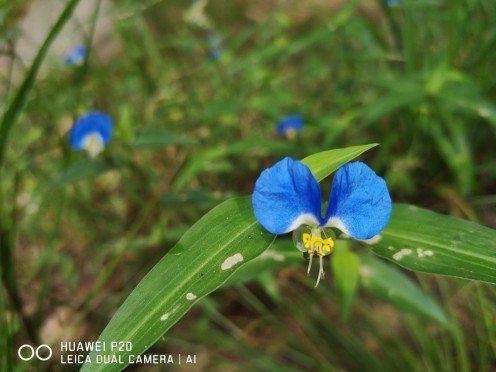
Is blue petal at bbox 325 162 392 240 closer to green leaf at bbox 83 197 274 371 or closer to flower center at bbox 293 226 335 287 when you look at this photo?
flower center at bbox 293 226 335 287

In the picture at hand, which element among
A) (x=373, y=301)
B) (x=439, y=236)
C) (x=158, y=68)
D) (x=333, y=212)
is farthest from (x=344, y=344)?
(x=158, y=68)

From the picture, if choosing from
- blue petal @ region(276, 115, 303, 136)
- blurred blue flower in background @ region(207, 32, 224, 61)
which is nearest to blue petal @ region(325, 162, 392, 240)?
blue petal @ region(276, 115, 303, 136)

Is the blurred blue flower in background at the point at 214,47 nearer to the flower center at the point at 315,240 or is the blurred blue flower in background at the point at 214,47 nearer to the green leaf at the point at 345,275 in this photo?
the green leaf at the point at 345,275

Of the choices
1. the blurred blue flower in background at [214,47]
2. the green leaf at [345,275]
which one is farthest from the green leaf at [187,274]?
the blurred blue flower in background at [214,47]

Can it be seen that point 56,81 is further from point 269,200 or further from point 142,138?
point 269,200

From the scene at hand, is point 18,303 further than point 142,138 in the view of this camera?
No

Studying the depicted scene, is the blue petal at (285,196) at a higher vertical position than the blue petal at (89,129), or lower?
higher

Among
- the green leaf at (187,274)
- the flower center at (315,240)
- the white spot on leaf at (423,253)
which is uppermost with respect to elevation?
the green leaf at (187,274)
